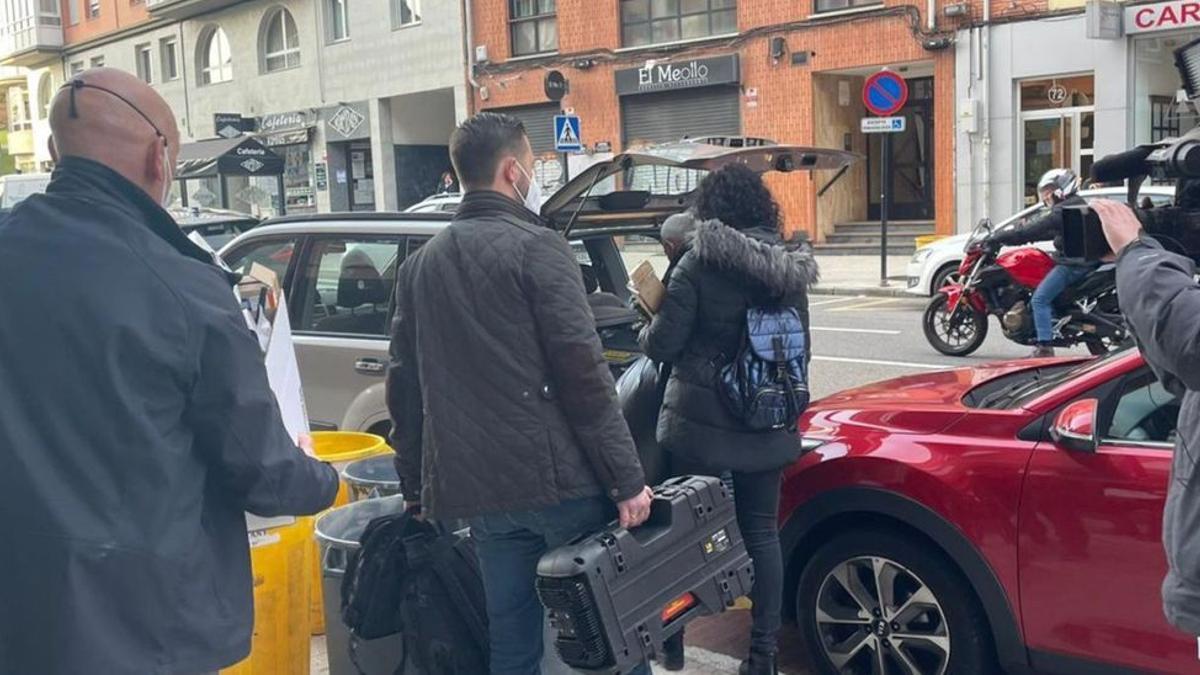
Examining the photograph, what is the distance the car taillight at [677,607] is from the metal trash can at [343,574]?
841 millimetres

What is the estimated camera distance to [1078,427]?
346 centimetres

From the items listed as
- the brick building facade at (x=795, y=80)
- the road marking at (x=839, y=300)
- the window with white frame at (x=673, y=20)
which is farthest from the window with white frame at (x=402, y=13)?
the road marking at (x=839, y=300)

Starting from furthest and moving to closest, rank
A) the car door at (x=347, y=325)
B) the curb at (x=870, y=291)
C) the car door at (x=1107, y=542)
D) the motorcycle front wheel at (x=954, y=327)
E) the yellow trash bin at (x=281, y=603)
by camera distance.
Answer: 1. the curb at (x=870, y=291)
2. the motorcycle front wheel at (x=954, y=327)
3. the car door at (x=347, y=325)
4. the yellow trash bin at (x=281, y=603)
5. the car door at (x=1107, y=542)

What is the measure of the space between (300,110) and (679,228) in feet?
99.3

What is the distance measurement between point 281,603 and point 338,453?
933 millimetres

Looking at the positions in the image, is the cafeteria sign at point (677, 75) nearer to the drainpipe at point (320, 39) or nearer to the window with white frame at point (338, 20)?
the window with white frame at point (338, 20)

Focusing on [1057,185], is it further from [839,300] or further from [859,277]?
[859,277]

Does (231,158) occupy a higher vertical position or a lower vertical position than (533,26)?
lower

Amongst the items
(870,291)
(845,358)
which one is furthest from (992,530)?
(870,291)

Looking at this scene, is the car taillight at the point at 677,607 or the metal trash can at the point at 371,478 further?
the metal trash can at the point at 371,478

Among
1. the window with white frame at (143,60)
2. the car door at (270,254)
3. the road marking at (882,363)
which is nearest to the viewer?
the car door at (270,254)

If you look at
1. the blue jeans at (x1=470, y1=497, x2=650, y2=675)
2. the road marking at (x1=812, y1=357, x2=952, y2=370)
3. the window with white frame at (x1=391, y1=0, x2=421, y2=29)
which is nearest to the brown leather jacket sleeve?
the blue jeans at (x1=470, y1=497, x2=650, y2=675)

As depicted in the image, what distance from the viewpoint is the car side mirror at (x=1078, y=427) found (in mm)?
3406

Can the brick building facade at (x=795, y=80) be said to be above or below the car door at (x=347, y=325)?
above
